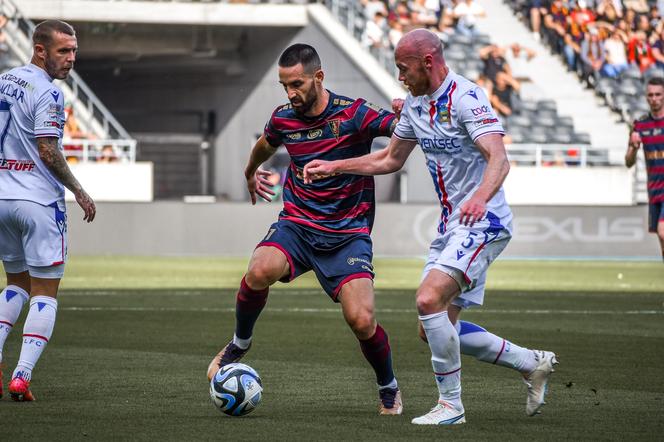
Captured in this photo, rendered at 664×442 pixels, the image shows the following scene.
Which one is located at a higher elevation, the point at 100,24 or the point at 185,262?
the point at 100,24

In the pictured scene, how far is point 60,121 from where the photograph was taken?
7363mm

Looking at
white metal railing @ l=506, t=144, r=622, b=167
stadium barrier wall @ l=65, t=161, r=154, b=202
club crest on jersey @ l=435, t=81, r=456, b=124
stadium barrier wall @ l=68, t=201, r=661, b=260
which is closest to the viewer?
club crest on jersey @ l=435, t=81, r=456, b=124

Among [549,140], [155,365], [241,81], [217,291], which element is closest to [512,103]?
[549,140]

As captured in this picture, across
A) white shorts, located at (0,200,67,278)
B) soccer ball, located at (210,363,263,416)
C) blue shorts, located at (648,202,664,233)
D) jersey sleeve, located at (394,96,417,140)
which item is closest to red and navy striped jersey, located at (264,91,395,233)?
jersey sleeve, located at (394,96,417,140)

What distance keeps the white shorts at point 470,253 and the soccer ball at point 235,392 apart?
113cm

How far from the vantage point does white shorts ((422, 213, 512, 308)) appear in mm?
6473

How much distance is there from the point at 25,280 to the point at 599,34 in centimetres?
2682

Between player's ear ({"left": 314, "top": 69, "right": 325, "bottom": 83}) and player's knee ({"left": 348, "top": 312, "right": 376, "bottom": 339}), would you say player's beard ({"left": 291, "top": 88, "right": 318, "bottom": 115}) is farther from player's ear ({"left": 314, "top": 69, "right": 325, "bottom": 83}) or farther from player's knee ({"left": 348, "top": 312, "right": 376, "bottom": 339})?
player's knee ({"left": 348, "top": 312, "right": 376, "bottom": 339})

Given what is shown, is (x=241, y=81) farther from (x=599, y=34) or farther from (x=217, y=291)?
(x=217, y=291)

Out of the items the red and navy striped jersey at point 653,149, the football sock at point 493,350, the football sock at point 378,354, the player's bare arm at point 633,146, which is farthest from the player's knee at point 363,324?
the red and navy striped jersey at point 653,149

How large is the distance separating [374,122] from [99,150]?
2258 cm

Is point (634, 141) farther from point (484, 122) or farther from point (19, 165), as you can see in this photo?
point (19, 165)

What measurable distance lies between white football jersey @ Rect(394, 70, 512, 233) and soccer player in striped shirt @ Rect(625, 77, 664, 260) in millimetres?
7500

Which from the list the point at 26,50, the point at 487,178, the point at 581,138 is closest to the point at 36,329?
the point at 487,178
